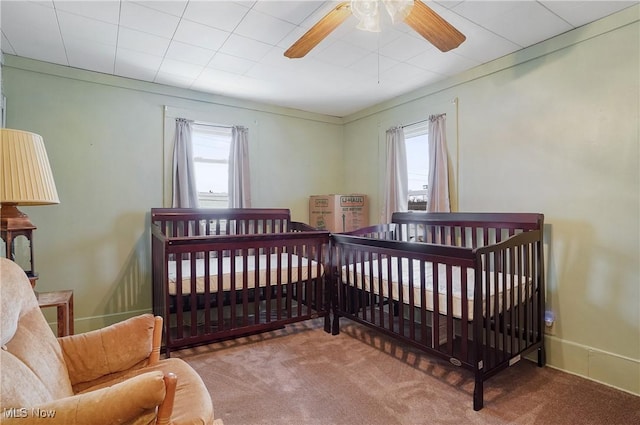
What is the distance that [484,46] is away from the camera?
8.05 feet

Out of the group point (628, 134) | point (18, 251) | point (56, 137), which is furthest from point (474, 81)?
point (18, 251)

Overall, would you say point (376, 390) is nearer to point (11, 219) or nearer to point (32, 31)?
point (11, 219)

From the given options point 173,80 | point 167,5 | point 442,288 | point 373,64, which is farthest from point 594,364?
point 173,80

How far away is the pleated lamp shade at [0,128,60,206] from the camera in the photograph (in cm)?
145

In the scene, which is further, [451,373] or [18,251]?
[18,251]

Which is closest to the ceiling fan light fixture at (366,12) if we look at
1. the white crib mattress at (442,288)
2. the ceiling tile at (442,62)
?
the ceiling tile at (442,62)

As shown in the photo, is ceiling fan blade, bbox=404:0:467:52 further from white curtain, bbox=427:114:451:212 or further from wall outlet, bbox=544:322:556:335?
wall outlet, bbox=544:322:556:335

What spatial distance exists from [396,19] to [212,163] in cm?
262

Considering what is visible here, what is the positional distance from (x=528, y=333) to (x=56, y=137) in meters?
4.04

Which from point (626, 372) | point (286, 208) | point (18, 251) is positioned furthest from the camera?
point (286, 208)

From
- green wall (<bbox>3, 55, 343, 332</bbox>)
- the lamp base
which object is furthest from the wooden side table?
green wall (<bbox>3, 55, 343, 332</bbox>)

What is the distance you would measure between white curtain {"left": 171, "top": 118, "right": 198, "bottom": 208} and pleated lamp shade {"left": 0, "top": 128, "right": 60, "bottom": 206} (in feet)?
5.48

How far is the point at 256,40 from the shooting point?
7.75 ft

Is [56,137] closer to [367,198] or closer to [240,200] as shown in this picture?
[240,200]
